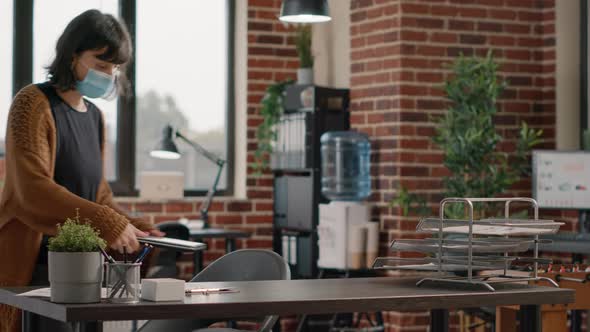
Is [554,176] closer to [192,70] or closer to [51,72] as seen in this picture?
[192,70]

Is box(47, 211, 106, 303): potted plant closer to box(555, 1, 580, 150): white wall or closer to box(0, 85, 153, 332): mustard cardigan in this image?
box(0, 85, 153, 332): mustard cardigan

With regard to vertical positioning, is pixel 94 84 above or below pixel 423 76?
below

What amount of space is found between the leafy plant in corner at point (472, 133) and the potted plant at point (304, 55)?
3.39 ft

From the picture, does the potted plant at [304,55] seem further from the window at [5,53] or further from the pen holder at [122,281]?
the pen holder at [122,281]

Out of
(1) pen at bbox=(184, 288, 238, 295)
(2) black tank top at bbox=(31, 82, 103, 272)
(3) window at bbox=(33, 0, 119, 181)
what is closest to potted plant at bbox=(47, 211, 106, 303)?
(1) pen at bbox=(184, 288, 238, 295)

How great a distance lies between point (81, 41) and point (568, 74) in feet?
12.6

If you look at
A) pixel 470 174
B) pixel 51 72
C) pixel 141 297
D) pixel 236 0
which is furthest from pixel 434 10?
pixel 141 297

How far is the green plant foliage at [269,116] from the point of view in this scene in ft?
21.8

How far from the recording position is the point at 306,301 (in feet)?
7.97

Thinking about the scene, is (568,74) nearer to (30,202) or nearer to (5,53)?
(5,53)

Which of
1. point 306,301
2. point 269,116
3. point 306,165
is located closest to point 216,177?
point 269,116

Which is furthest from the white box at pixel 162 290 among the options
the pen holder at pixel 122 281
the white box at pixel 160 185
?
the white box at pixel 160 185

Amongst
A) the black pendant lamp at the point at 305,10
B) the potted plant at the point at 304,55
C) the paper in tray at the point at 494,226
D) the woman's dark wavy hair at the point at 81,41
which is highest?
the black pendant lamp at the point at 305,10

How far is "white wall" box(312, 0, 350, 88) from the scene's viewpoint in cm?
651
